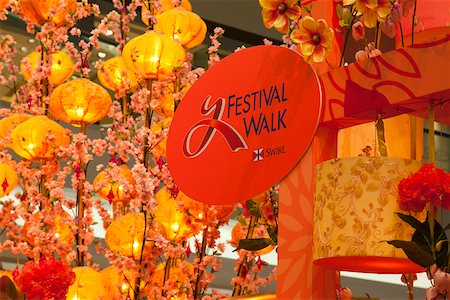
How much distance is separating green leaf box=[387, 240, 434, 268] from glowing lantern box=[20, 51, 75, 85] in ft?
9.11

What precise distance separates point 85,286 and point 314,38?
1.88 m

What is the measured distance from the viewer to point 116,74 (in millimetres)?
4371

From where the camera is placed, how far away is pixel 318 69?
2.54 meters

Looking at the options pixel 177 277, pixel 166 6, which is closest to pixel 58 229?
pixel 177 277

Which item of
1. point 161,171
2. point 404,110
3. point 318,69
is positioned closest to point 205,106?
point 318,69

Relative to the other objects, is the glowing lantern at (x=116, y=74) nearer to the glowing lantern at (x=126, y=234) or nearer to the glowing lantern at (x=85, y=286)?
the glowing lantern at (x=126, y=234)

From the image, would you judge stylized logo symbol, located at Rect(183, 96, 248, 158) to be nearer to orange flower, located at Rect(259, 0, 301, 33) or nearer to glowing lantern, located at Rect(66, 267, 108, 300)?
orange flower, located at Rect(259, 0, 301, 33)

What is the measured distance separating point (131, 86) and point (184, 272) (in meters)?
1.00

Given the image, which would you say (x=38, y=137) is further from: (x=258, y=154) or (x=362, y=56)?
(x=362, y=56)

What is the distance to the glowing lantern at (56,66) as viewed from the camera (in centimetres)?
439

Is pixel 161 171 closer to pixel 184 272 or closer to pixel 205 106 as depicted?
pixel 184 272

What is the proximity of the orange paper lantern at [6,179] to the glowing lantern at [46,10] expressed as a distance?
739 mm

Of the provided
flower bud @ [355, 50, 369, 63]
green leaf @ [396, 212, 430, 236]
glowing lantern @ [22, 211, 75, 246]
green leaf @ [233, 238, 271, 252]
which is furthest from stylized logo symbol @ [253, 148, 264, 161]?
glowing lantern @ [22, 211, 75, 246]

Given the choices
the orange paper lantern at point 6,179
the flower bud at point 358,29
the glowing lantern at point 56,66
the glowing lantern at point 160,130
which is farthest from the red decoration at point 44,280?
the glowing lantern at point 56,66
